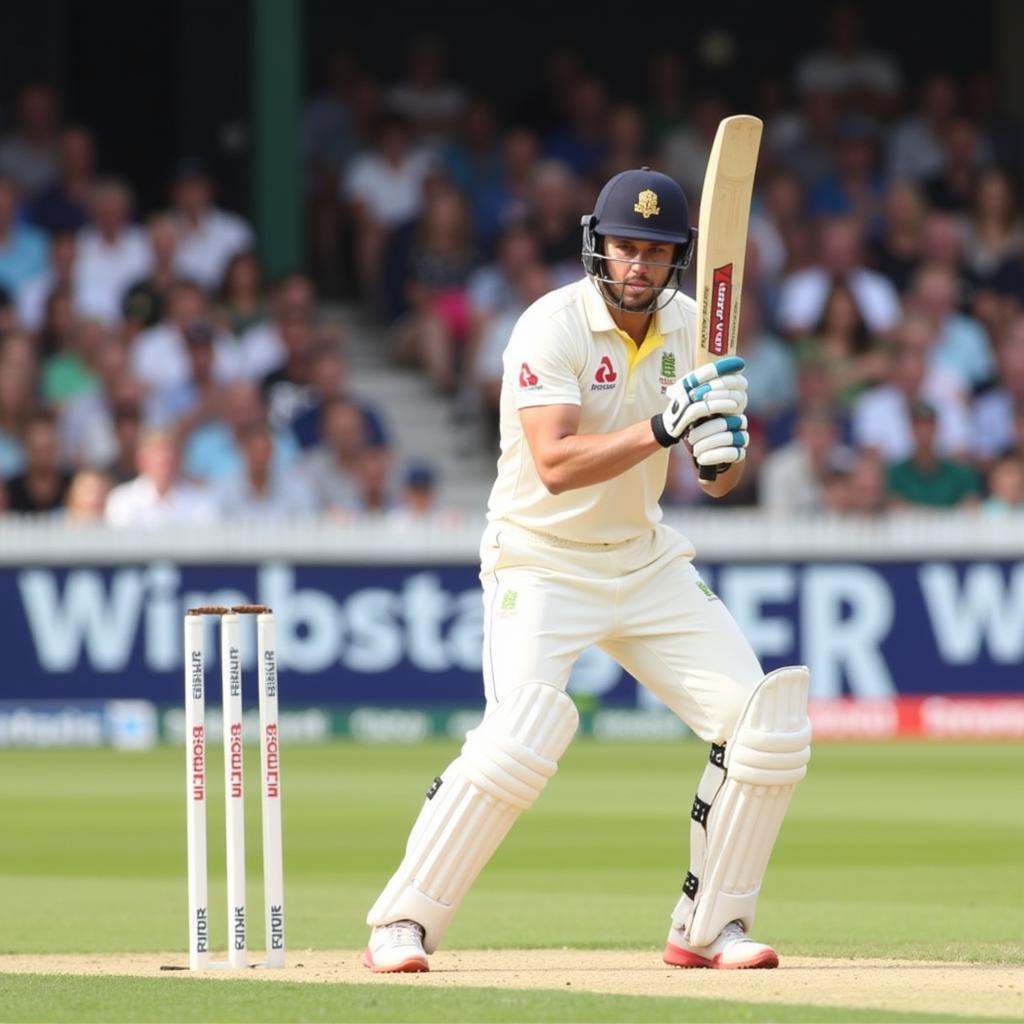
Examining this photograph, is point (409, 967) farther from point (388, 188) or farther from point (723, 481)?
point (388, 188)

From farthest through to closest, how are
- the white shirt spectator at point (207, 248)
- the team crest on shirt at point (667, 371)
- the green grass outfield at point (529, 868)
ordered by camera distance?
1. the white shirt spectator at point (207, 248)
2. the team crest on shirt at point (667, 371)
3. the green grass outfield at point (529, 868)

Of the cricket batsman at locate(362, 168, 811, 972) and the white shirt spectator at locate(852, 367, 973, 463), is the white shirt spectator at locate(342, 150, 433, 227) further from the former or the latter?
the cricket batsman at locate(362, 168, 811, 972)

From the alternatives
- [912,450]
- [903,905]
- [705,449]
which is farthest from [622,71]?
[705,449]

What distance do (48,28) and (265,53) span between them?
2418 millimetres

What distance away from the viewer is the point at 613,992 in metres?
4.95

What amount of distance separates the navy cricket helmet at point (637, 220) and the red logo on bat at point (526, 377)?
0.28 metres

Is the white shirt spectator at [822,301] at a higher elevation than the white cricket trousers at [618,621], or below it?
higher

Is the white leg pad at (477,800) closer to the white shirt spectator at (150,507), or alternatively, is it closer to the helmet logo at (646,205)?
the helmet logo at (646,205)

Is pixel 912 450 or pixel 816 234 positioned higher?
pixel 816 234

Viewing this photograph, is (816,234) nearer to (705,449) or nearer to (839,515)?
(839,515)

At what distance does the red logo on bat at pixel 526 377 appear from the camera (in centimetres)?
539

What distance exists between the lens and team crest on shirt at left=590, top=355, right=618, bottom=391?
5.48 meters

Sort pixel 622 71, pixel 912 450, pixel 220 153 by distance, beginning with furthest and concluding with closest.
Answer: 1. pixel 622 71
2. pixel 220 153
3. pixel 912 450

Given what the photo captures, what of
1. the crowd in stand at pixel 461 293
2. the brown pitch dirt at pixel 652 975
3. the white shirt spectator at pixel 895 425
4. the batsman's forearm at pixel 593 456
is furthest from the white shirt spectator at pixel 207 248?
the batsman's forearm at pixel 593 456
